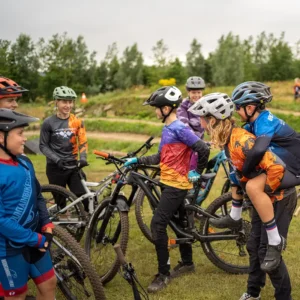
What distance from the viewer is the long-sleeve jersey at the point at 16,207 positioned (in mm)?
2863

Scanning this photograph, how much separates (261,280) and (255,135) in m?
1.31

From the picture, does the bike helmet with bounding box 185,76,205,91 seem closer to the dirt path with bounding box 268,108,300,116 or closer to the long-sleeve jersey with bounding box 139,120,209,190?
the long-sleeve jersey with bounding box 139,120,209,190

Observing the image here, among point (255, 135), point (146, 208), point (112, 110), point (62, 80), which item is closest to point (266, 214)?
point (255, 135)

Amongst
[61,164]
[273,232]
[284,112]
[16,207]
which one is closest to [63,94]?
[61,164]

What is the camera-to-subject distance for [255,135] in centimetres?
346

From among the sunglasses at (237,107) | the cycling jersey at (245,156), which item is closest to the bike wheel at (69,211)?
the cycling jersey at (245,156)

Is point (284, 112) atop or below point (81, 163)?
below

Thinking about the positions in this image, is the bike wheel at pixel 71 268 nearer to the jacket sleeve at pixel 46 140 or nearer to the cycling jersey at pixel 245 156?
the cycling jersey at pixel 245 156

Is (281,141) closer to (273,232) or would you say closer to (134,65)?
(273,232)

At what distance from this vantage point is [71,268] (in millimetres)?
3807

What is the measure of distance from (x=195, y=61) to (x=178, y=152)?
4422 centimetres

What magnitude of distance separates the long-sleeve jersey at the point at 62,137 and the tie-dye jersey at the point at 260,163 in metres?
2.70

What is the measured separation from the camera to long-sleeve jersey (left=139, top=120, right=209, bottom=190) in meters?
4.32

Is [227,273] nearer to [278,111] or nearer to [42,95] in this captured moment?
[278,111]
